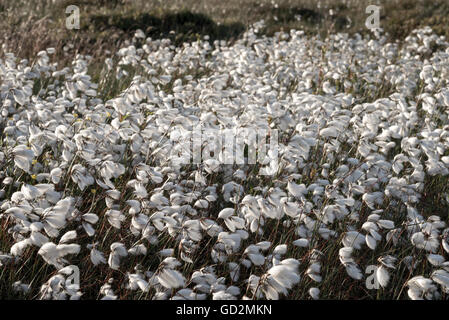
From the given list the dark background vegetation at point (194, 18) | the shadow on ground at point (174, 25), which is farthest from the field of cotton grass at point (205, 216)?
the shadow on ground at point (174, 25)

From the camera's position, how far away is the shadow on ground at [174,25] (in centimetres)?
1037

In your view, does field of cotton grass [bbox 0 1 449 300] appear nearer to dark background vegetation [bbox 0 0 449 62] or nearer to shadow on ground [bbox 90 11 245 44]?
dark background vegetation [bbox 0 0 449 62]

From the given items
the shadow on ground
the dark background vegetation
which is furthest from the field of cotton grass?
the shadow on ground

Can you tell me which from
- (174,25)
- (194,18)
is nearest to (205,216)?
(174,25)

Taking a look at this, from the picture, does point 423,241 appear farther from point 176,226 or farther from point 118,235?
point 118,235

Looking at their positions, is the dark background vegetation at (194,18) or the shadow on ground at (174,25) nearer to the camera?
the dark background vegetation at (194,18)

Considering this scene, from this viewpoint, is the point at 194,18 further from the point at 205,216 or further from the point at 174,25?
the point at 205,216

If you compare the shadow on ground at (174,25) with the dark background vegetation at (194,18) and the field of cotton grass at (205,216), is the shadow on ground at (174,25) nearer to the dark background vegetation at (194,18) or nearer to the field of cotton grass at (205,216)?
the dark background vegetation at (194,18)

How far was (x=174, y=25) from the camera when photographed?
35.7 feet

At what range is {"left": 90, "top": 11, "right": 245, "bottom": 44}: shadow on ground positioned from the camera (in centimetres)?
1037

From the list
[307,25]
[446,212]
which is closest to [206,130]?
[446,212]

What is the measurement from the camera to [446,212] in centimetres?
402
